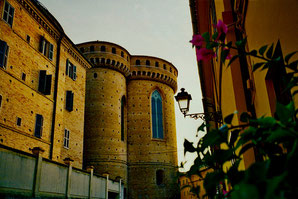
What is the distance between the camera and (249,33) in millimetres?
2684

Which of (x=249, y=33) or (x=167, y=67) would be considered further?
(x=167, y=67)

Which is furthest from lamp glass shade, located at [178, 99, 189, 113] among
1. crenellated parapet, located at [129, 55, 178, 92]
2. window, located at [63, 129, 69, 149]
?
crenellated parapet, located at [129, 55, 178, 92]

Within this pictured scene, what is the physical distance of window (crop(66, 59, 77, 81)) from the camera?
1769 centimetres

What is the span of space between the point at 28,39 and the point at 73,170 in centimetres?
715

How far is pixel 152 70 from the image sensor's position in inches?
1155

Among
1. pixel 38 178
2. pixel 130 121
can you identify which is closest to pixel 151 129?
Result: pixel 130 121

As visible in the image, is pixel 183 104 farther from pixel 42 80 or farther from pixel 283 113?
pixel 42 80

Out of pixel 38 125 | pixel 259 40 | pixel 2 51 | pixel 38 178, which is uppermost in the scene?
pixel 2 51

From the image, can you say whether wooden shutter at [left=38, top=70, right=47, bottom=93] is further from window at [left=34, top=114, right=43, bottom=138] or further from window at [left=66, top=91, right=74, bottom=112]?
window at [left=66, top=91, right=74, bottom=112]

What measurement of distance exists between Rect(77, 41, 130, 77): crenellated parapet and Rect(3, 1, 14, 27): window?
1271 centimetres

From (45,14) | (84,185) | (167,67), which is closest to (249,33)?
(84,185)

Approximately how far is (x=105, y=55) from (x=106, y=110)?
5473 mm

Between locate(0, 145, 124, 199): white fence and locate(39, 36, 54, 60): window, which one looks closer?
locate(0, 145, 124, 199): white fence

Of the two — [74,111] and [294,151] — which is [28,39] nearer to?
[74,111]
